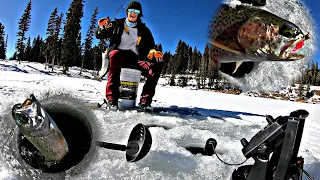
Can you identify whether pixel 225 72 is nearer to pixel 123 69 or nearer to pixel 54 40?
pixel 123 69

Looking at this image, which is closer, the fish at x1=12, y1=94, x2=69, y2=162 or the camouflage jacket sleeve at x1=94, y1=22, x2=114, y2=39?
the fish at x1=12, y1=94, x2=69, y2=162

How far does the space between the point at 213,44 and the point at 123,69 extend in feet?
12.2

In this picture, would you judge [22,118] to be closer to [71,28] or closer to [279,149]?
[279,149]

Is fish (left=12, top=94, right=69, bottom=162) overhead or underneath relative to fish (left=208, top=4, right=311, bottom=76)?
underneath

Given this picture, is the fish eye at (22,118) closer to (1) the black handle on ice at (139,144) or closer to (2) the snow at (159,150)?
(2) the snow at (159,150)

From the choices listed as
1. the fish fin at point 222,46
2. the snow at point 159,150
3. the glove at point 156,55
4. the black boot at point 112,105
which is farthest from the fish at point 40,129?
the glove at point 156,55

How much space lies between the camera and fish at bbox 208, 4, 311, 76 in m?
0.77

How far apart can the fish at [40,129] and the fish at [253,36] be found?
0.73 meters

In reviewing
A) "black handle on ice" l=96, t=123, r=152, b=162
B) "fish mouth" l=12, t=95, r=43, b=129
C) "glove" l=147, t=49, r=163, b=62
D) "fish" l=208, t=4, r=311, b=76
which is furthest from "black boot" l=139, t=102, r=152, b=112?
"fish" l=208, t=4, r=311, b=76

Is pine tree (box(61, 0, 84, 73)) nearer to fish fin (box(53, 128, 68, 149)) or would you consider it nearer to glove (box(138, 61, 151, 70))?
glove (box(138, 61, 151, 70))

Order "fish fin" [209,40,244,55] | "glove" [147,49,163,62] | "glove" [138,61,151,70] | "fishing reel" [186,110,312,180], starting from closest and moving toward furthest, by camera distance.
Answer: "fish fin" [209,40,244,55], "fishing reel" [186,110,312,180], "glove" [147,49,163,62], "glove" [138,61,151,70]

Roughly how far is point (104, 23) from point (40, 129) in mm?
3232

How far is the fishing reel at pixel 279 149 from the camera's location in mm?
1531

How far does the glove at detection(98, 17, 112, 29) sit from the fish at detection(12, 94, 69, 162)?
10.0 feet
